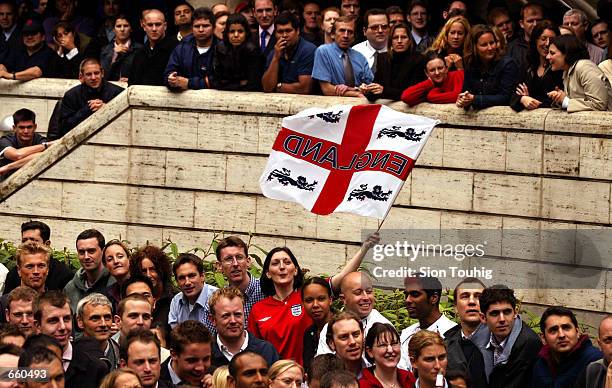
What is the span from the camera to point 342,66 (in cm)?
2119

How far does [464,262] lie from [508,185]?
97cm

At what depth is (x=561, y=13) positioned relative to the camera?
74.6ft

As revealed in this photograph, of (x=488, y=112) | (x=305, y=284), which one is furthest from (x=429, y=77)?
(x=305, y=284)

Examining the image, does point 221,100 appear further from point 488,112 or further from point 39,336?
point 39,336

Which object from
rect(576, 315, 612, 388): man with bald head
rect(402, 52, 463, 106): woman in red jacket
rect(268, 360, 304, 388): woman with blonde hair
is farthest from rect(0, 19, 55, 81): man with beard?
rect(576, 315, 612, 388): man with bald head

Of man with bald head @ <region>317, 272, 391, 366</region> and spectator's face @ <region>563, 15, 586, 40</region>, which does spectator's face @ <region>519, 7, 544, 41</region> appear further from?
man with bald head @ <region>317, 272, 391, 366</region>

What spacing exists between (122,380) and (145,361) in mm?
981

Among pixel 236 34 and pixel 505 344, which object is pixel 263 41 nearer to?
pixel 236 34

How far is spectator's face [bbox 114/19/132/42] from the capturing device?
2389 centimetres

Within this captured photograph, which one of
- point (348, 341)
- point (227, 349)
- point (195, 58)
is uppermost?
point (195, 58)

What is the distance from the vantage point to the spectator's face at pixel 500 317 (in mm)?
16312

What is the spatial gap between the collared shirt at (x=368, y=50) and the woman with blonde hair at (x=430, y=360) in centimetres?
637

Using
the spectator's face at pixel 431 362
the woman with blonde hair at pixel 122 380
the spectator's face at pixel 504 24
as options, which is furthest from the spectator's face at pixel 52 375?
the spectator's face at pixel 504 24

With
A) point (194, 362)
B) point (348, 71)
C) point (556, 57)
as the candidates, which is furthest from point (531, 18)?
point (194, 362)
